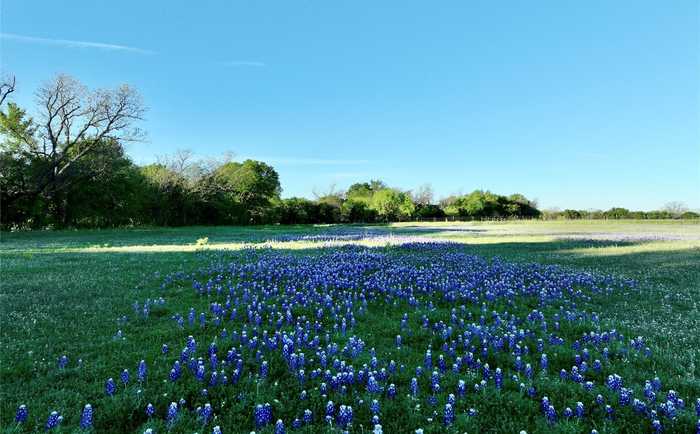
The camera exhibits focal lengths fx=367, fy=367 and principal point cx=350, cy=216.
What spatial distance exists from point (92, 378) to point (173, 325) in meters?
1.87

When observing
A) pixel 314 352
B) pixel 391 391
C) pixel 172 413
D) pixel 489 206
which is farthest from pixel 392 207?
pixel 172 413

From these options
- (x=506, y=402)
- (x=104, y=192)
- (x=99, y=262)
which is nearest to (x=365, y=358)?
(x=506, y=402)

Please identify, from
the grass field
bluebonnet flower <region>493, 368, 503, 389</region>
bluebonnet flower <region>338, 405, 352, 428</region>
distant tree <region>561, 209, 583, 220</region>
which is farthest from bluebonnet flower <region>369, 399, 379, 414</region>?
distant tree <region>561, 209, 583, 220</region>

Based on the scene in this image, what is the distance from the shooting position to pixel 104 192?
44.1 meters

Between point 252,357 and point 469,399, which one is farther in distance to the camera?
point 252,357

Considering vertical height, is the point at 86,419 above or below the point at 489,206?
below

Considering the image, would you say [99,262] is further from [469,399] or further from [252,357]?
[469,399]

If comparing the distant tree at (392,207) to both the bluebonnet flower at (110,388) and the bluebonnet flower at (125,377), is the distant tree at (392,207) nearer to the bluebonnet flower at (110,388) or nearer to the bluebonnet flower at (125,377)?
the bluebonnet flower at (125,377)

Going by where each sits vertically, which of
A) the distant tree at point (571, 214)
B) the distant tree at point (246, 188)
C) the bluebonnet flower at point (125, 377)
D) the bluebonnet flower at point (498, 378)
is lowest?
the bluebonnet flower at point (498, 378)

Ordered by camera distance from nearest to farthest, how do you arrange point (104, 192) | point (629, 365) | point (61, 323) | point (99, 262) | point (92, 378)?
point (92, 378) < point (629, 365) < point (61, 323) < point (99, 262) < point (104, 192)

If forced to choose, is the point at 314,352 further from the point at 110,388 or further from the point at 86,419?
the point at 86,419

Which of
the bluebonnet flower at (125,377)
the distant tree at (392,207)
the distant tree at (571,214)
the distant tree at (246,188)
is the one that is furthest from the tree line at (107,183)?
the distant tree at (571,214)

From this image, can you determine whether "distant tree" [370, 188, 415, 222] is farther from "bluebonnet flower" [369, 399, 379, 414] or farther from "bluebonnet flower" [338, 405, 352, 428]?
"bluebonnet flower" [338, 405, 352, 428]

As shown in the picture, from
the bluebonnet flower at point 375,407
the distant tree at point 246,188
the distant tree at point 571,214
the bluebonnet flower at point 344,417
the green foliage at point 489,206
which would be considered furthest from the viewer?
the green foliage at point 489,206
